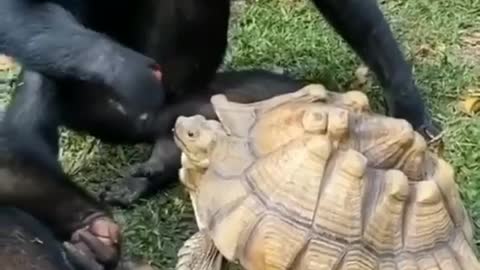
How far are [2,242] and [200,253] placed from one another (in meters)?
0.41

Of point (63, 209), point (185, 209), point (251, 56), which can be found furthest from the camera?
point (251, 56)

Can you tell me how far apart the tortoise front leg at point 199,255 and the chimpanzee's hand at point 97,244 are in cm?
16

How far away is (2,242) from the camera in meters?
2.31

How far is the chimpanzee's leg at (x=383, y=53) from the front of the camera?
319cm

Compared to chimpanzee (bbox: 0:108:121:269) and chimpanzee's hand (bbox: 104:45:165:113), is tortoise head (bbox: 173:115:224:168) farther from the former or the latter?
chimpanzee (bbox: 0:108:121:269)

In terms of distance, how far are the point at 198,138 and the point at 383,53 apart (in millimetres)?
830

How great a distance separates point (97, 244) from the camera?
8.01 ft

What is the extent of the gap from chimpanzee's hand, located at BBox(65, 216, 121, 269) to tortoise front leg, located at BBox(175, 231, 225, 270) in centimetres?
16

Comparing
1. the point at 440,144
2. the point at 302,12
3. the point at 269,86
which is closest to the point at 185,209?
the point at 269,86

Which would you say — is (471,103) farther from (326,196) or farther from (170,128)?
(326,196)

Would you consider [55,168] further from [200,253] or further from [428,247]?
[428,247]

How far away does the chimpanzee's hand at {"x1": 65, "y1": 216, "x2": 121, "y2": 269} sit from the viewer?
7.88 ft

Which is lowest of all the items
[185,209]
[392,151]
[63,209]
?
[185,209]

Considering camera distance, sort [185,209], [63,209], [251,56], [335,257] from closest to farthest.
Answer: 1. [335,257]
2. [63,209]
3. [185,209]
4. [251,56]
